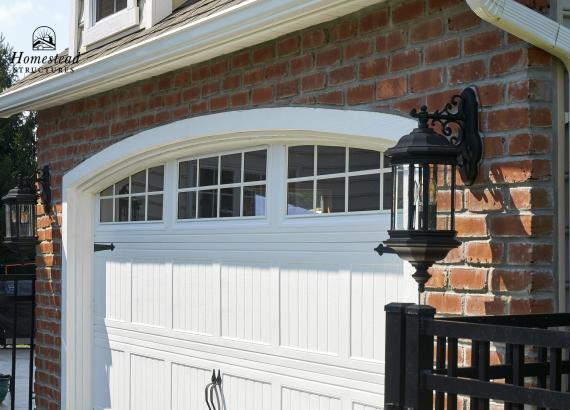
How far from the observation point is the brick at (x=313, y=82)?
195 inches

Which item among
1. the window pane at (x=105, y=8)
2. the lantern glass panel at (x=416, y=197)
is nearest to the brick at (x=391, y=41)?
the lantern glass panel at (x=416, y=197)

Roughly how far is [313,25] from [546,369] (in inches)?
93.8

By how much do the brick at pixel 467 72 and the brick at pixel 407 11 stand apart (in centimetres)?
36

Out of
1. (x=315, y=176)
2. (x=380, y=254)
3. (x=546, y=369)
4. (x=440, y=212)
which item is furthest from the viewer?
(x=315, y=176)

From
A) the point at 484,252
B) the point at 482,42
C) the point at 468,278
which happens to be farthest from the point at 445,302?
the point at 482,42

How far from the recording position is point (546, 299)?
3.77 metres

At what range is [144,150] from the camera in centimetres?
666

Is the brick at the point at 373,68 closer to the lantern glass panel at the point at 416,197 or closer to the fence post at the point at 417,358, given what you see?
the lantern glass panel at the point at 416,197

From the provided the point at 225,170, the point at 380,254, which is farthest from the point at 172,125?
the point at 380,254

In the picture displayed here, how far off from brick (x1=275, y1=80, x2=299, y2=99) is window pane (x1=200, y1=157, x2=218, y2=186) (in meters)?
1.07

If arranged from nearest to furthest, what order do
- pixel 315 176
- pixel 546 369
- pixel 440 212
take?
pixel 546 369 < pixel 440 212 < pixel 315 176

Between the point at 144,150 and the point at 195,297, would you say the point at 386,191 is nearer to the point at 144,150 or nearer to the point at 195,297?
the point at 195,297

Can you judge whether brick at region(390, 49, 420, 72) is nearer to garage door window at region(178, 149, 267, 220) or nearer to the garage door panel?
garage door window at region(178, 149, 267, 220)

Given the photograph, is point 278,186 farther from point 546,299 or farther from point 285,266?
point 546,299
